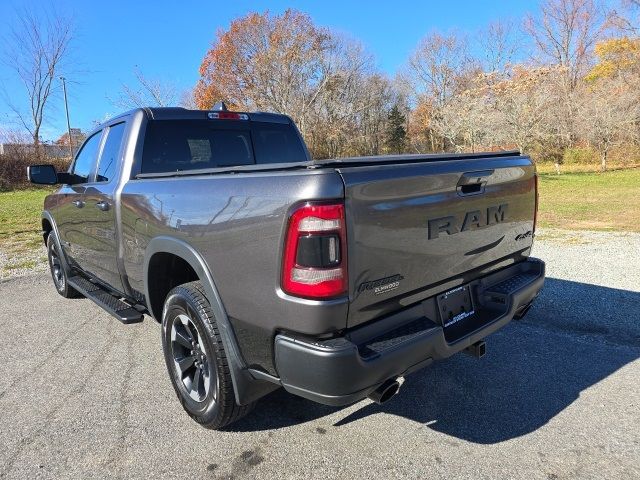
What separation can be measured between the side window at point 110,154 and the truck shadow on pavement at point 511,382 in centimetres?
228

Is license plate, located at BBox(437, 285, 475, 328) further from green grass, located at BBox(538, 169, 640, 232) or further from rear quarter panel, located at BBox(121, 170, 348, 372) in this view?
green grass, located at BBox(538, 169, 640, 232)

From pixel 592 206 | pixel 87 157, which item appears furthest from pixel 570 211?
pixel 87 157

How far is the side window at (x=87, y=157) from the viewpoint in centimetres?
440

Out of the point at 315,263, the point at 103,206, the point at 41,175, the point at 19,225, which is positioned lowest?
the point at 19,225

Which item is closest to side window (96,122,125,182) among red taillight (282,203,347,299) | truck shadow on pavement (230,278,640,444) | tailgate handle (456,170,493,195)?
truck shadow on pavement (230,278,640,444)

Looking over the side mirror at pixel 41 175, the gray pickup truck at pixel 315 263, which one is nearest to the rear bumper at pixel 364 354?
the gray pickup truck at pixel 315 263

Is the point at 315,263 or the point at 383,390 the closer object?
the point at 315,263

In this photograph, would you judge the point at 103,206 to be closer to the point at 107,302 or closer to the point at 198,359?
the point at 107,302

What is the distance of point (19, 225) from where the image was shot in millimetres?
Answer: 11922

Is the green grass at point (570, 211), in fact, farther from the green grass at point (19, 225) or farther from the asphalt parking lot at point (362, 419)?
the asphalt parking lot at point (362, 419)

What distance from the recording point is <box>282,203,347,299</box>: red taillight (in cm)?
193

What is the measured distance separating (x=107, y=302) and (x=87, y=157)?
167cm

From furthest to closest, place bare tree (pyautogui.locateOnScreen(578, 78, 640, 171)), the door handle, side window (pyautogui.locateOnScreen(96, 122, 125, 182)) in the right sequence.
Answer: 1. bare tree (pyautogui.locateOnScreen(578, 78, 640, 171))
2. side window (pyautogui.locateOnScreen(96, 122, 125, 182))
3. the door handle

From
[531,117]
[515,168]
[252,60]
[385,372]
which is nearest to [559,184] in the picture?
[531,117]
